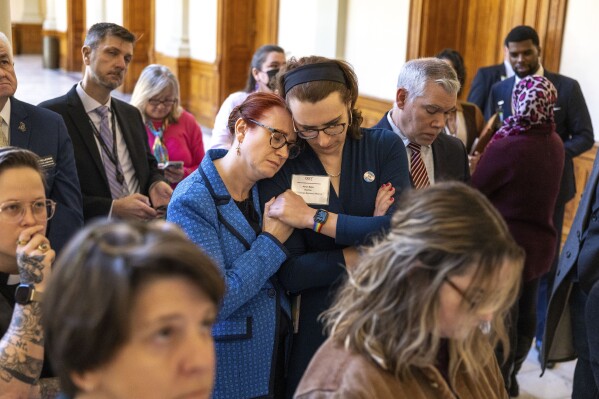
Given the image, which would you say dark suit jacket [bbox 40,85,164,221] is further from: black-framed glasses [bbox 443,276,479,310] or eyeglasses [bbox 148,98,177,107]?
black-framed glasses [bbox 443,276,479,310]

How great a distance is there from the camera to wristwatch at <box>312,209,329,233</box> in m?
2.19

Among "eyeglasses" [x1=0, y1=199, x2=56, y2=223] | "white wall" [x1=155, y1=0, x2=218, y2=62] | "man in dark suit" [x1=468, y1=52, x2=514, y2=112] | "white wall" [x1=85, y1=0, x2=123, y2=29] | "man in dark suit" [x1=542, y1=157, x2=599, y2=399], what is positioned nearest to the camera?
"eyeglasses" [x1=0, y1=199, x2=56, y2=223]

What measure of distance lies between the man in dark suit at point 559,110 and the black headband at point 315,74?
3.00 metres

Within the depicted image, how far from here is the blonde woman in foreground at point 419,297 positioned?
1376mm

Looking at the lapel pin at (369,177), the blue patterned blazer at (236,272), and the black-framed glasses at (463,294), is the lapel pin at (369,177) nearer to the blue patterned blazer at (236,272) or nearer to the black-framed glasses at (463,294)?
the blue patterned blazer at (236,272)

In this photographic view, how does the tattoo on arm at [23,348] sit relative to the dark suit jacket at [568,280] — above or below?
above

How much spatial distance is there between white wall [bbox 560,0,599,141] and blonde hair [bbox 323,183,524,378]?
482cm

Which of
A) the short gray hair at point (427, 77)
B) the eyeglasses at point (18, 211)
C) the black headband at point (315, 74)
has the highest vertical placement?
the black headband at point (315, 74)

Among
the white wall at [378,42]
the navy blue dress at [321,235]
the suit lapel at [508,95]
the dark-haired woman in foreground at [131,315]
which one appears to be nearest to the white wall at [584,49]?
the suit lapel at [508,95]

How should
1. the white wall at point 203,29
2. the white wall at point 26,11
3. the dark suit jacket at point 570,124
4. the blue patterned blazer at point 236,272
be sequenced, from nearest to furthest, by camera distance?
the blue patterned blazer at point 236,272
the dark suit jacket at point 570,124
the white wall at point 203,29
the white wall at point 26,11

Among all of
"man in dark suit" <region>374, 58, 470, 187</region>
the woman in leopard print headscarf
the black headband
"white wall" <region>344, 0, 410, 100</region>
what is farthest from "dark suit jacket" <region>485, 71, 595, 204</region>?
the black headband

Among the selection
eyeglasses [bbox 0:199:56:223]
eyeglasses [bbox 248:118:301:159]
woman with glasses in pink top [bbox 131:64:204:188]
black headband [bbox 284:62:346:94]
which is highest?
black headband [bbox 284:62:346:94]

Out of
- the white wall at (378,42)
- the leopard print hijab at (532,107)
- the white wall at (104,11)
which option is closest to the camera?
the leopard print hijab at (532,107)

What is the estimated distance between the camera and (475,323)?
1.43 metres
